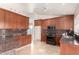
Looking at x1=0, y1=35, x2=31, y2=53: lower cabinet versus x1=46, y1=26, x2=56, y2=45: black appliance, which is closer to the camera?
x1=0, y1=35, x2=31, y2=53: lower cabinet

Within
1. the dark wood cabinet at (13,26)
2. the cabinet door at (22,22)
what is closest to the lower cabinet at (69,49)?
the dark wood cabinet at (13,26)

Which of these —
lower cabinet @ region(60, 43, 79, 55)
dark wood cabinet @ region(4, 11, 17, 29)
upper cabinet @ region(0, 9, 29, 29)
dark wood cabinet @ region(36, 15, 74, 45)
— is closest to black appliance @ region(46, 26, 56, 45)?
dark wood cabinet @ region(36, 15, 74, 45)

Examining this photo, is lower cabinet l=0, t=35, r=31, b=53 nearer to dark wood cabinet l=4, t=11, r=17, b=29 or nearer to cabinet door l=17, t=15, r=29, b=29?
cabinet door l=17, t=15, r=29, b=29

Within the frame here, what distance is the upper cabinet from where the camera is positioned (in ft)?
20.1

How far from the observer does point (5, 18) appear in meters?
6.32

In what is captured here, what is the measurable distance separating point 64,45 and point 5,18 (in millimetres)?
3401

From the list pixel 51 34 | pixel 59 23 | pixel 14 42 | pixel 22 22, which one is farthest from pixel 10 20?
pixel 59 23

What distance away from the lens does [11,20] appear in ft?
22.5

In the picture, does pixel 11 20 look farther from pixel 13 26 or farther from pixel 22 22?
pixel 22 22
